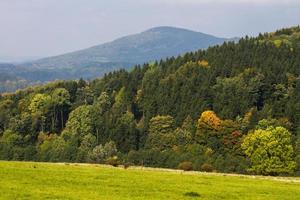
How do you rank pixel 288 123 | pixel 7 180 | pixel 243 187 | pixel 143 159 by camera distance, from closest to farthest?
pixel 7 180 → pixel 243 187 → pixel 143 159 → pixel 288 123

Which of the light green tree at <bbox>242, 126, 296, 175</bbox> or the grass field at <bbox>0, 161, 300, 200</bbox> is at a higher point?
the grass field at <bbox>0, 161, 300, 200</bbox>

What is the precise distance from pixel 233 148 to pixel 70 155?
48.6 metres

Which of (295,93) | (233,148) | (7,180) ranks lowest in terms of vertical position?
(233,148)

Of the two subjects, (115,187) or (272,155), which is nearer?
(115,187)

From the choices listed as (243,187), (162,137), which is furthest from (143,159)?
(243,187)

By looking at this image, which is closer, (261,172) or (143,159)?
(261,172)

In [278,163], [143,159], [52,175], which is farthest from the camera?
[143,159]

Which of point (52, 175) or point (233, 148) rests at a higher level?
point (52, 175)

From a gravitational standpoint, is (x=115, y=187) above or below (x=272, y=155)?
above

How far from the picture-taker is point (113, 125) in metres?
193

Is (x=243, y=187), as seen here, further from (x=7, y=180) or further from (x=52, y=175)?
(x=7, y=180)

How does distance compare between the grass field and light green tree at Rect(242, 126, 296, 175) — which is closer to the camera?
the grass field

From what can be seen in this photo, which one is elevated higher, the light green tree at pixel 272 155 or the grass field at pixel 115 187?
the grass field at pixel 115 187

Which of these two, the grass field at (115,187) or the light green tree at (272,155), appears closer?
the grass field at (115,187)
